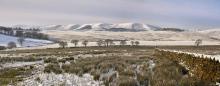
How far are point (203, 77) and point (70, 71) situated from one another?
12.0m

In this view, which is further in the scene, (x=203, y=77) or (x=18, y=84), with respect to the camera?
(x=18, y=84)

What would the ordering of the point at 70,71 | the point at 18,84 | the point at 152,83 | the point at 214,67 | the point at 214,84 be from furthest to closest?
the point at 70,71
the point at 18,84
the point at 214,67
the point at 152,83
the point at 214,84

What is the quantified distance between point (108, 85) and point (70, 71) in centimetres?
949

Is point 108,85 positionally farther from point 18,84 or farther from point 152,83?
point 18,84

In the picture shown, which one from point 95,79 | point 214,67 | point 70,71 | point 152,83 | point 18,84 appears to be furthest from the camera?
point 70,71

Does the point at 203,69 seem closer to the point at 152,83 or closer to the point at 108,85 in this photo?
the point at 152,83

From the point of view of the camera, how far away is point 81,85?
→ 17.9 meters

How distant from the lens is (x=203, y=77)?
56.2 feet

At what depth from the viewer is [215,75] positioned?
16.8 metres

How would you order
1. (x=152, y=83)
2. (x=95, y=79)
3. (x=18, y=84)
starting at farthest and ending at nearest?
(x=95, y=79), (x=18, y=84), (x=152, y=83)

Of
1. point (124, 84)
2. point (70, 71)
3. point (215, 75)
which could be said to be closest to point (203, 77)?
point (215, 75)

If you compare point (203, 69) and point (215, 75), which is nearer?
point (215, 75)

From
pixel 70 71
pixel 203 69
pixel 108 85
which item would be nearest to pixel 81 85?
pixel 108 85

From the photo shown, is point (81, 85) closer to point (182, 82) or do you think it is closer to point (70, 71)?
point (182, 82)
